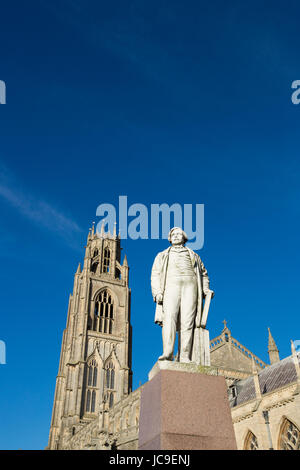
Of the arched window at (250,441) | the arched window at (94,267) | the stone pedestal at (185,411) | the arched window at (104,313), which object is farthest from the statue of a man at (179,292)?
the arched window at (94,267)

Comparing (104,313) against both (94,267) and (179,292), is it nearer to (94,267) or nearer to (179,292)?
(94,267)

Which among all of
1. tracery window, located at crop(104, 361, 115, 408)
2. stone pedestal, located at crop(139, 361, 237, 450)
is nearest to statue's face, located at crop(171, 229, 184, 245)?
stone pedestal, located at crop(139, 361, 237, 450)

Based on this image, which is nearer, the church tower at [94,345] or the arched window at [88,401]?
the church tower at [94,345]

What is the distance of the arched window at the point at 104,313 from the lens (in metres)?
49.9

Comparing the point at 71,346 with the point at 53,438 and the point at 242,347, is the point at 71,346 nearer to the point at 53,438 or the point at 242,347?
the point at 53,438

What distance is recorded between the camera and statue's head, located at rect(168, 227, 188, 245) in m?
6.95

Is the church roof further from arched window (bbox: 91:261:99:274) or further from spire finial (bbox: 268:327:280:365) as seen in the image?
arched window (bbox: 91:261:99:274)

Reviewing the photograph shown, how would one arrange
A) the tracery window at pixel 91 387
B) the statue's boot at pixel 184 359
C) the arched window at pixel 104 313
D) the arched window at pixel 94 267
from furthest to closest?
the arched window at pixel 94 267 < the arched window at pixel 104 313 < the tracery window at pixel 91 387 < the statue's boot at pixel 184 359

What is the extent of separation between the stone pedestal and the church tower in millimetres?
36841

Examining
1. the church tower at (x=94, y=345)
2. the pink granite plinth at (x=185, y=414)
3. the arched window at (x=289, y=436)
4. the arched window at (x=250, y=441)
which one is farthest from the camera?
the church tower at (x=94, y=345)

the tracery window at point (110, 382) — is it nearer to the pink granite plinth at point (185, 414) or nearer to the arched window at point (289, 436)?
the arched window at point (289, 436)

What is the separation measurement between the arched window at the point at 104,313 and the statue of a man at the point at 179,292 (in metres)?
44.6

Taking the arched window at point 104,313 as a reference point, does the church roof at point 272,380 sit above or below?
below
